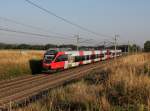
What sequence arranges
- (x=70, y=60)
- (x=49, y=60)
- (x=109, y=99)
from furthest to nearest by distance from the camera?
1. (x=70, y=60)
2. (x=49, y=60)
3. (x=109, y=99)

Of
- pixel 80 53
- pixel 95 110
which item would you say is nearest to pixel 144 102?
pixel 95 110

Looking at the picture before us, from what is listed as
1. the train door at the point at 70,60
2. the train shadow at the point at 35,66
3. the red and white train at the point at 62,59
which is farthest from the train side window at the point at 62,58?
the train shadow at the point at 35,66

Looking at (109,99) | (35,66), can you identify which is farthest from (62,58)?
(109,99)

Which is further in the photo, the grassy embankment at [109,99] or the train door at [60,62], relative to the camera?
the train door at [60,62]

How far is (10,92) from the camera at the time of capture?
1856 cm

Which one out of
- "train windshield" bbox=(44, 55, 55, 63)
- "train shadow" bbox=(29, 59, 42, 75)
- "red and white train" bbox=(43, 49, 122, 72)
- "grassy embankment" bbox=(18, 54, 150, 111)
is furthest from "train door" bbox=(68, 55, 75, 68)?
"grassy embankment" bbox=(18, 54, 150, 111)

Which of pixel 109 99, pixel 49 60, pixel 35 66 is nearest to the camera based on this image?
pixel 109 99

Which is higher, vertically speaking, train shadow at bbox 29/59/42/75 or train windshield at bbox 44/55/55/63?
train windshield at bbox 44/55/55/63

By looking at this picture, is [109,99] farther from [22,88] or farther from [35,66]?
[35,66]

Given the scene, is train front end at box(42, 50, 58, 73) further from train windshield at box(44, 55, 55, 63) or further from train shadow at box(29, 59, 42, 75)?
train shadow at box(29, 59, 42, 75)

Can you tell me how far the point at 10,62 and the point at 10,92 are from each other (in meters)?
13.2

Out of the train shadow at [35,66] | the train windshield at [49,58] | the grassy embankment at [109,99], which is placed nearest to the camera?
the grassy embankment at [109,99]

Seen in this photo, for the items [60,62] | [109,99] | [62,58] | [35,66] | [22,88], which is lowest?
[22,88]

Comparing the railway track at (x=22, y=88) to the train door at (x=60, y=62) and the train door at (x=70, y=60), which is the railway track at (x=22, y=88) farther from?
the train door at (x=70, y=60)
